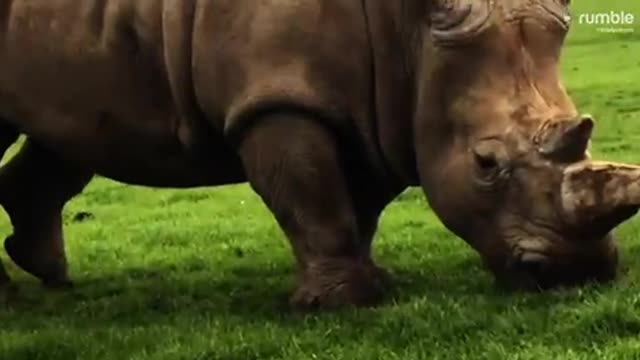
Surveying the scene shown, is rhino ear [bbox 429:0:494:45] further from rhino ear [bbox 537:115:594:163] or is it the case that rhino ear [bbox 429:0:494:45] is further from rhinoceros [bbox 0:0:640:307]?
rhino ear [bbox 537:115:594:163]

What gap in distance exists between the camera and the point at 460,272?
7.61 m

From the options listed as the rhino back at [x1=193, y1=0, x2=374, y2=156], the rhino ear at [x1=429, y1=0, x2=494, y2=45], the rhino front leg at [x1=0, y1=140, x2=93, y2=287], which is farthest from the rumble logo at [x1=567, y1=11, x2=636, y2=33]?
the rhino ear at [x1=429, y1=0, x2=494, y2=45]

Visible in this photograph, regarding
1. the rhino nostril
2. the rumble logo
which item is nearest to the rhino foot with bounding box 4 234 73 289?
the rhino nostril

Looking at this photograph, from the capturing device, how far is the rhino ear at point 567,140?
5859 millimetres

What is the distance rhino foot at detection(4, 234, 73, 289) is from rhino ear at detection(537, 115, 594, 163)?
3.40m

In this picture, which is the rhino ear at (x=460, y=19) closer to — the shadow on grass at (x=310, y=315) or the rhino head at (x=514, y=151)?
the rhino head at (x=514, y=151)

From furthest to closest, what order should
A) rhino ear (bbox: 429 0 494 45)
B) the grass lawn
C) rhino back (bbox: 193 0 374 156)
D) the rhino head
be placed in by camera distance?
1. rhino back (bbox: 193 0 374 156)
2. rhino ear (bbox: 429 0 494 45)
3. the rhino head
4. the grass lawn

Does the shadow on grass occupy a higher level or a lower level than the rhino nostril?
lower

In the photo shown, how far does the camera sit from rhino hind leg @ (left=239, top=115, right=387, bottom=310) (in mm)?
6469

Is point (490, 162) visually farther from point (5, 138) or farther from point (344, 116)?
point (5, 138)

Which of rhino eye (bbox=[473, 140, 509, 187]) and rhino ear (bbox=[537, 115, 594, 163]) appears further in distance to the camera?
rhino eye (bbox=[473, 140, 509, 187])

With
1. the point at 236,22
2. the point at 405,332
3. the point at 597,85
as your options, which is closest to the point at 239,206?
the point at 236,22

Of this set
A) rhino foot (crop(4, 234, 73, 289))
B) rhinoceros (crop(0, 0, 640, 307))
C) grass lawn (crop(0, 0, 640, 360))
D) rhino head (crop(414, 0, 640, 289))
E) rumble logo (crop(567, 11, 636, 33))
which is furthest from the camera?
rumble logo (crop(567, 11, 636, 33))

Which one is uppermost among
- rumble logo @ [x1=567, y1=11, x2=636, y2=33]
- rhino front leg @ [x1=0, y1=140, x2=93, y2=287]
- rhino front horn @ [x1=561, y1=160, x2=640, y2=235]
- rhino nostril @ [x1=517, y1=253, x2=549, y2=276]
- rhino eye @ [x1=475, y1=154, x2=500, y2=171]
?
rhino front horn @ [x1=561, y1=160, x2=640, y2=235]
